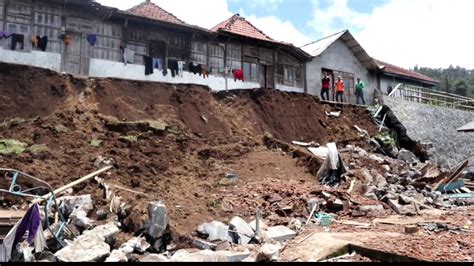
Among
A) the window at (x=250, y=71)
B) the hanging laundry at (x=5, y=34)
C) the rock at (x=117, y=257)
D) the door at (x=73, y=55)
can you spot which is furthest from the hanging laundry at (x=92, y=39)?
the rock at (x=117, y=257)

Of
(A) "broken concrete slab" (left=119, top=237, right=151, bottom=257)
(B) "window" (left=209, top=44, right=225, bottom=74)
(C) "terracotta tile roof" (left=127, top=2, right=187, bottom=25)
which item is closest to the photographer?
(A) "broken concrete slab" (left=119, top=237, right=151, bottom=257)

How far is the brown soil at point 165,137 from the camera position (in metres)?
10.3

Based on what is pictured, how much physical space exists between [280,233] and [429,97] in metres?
24.5

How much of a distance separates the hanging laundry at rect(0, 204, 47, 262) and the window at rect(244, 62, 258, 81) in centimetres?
1587

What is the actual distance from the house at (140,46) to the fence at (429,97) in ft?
29.3

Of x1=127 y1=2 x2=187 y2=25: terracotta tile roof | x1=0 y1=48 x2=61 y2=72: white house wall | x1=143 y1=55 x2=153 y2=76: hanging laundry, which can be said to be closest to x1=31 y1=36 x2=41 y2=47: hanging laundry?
x1=0 y1=48 x2=61 y2=72: white house wall

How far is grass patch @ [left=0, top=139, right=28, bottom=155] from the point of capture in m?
11.0

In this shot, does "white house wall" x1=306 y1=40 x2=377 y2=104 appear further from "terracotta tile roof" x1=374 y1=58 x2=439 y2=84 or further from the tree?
the tree

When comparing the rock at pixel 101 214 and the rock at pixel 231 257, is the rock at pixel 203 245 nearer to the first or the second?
the rock at pixel 231 257

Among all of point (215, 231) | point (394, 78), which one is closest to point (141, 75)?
point (215, 231)

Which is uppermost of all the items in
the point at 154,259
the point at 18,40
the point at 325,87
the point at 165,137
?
the point at 18,40

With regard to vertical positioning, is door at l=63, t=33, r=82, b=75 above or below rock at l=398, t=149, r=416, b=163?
above

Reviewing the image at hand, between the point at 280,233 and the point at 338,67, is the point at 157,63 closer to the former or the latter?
the point at 280,233

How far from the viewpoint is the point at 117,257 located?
6.63 m
